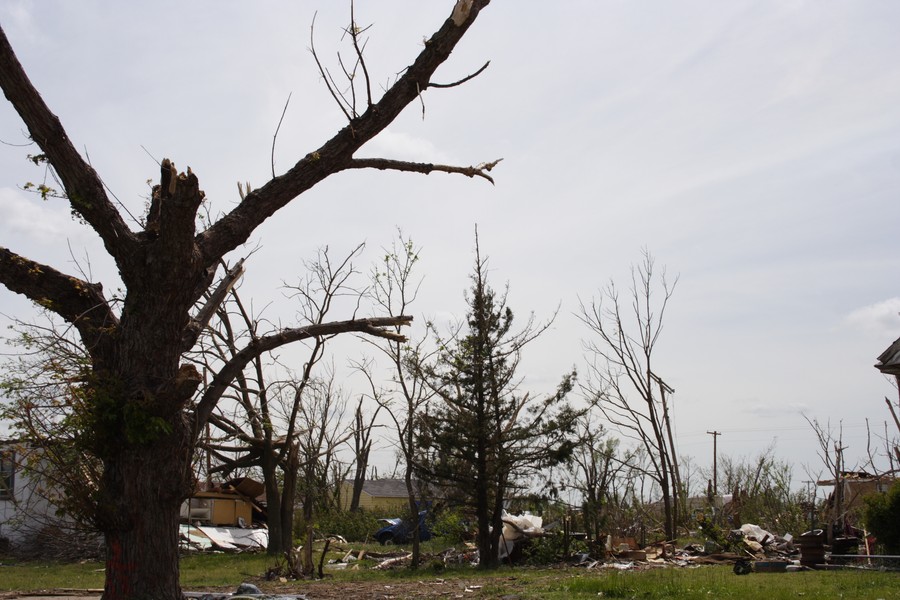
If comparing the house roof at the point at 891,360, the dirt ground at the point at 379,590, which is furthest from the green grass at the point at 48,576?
the house roof at the point at 891,360

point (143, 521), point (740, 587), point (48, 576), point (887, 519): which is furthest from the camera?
point (48, 576)

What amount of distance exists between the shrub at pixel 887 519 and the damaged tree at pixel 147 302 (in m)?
12.4

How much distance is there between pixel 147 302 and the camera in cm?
717

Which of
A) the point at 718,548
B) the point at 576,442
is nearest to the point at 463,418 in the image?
the point at 576,442

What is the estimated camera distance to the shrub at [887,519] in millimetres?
14406

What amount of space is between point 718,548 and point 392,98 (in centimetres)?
1463

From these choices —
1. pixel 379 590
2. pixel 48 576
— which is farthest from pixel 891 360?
pixel 48 576

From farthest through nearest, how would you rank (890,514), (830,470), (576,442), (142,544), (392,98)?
(576,442)
(830,470)
(890,514)
(392,98)
(142,544)

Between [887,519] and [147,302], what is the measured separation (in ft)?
45.3

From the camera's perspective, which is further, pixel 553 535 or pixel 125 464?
pixel 553 535

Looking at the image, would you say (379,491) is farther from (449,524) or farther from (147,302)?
(147,302)

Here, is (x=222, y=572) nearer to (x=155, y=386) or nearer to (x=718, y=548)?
(x=718, y=548)

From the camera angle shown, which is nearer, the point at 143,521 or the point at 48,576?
the point at 143,521

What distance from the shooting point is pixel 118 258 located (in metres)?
7.27
